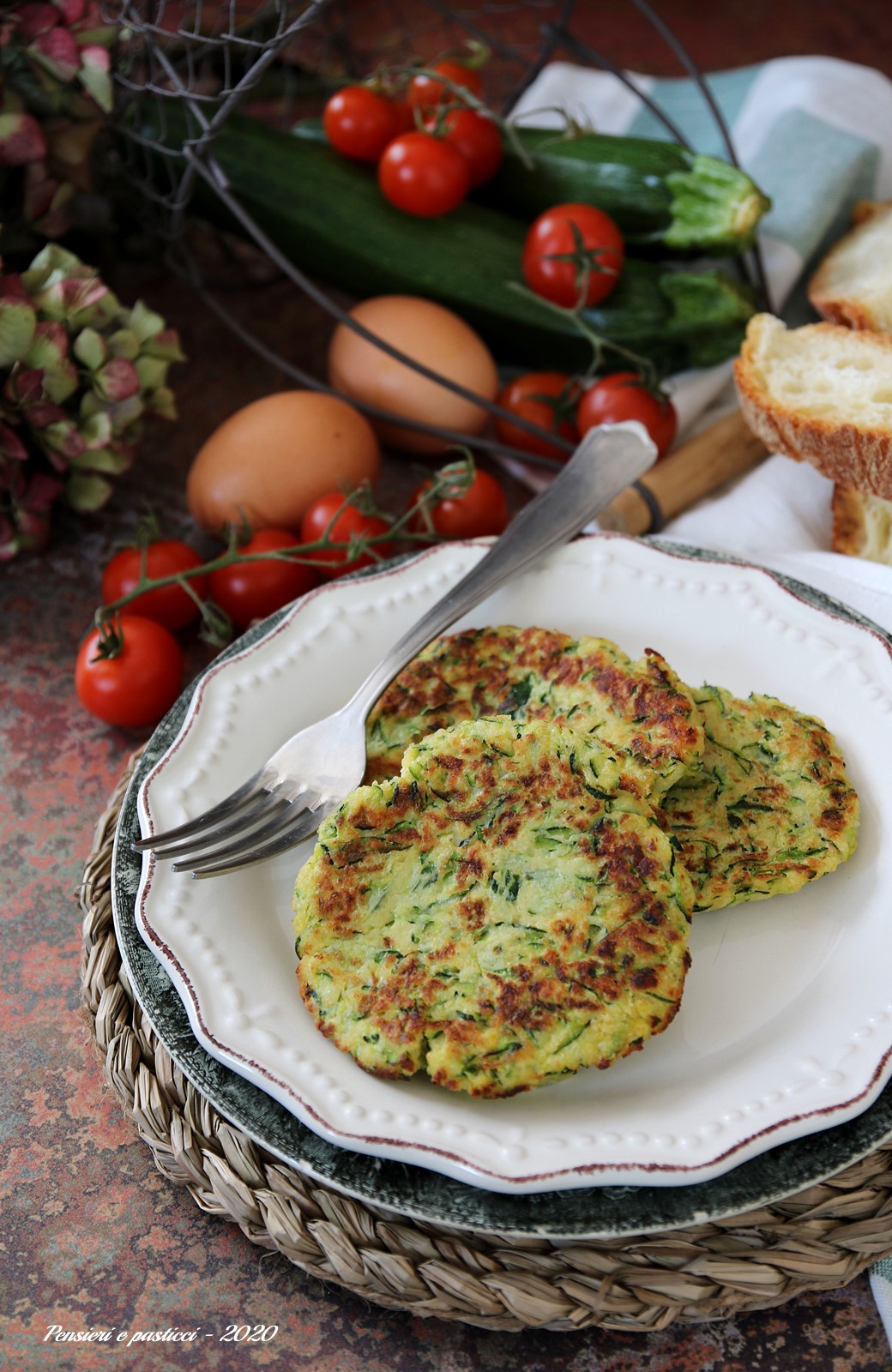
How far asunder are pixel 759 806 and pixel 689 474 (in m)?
1.28

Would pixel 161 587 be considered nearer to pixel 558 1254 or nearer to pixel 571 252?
pixel 571 252

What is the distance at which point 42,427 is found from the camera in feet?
8.54

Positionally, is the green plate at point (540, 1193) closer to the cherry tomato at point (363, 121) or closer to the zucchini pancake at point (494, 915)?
the zucchini pancake at point (494, 915)

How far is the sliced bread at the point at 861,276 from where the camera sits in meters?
2.89

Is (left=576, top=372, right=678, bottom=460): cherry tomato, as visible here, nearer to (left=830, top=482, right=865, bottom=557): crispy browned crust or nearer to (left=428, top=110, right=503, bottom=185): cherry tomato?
(left=830, top=482, right=865, bottom=557): crispy browned crust

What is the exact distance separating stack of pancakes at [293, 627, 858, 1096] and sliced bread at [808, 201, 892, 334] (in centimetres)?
144

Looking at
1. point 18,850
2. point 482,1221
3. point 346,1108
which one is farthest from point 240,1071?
point 18,850

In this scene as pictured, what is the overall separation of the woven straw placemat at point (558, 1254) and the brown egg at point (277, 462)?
60.1 inches

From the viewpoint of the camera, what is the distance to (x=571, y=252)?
2.95 metres

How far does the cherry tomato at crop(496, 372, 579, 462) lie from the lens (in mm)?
2957

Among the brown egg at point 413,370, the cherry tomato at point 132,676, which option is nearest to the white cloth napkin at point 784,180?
the brown egg at point 413,370

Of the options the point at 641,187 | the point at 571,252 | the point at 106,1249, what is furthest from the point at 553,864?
the point at 641,187

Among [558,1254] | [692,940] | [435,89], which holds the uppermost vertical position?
[435,89]

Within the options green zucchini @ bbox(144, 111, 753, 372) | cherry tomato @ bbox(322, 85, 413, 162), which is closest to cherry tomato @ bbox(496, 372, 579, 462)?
green zucchini @ bbox(144, 111, 753, 372)
